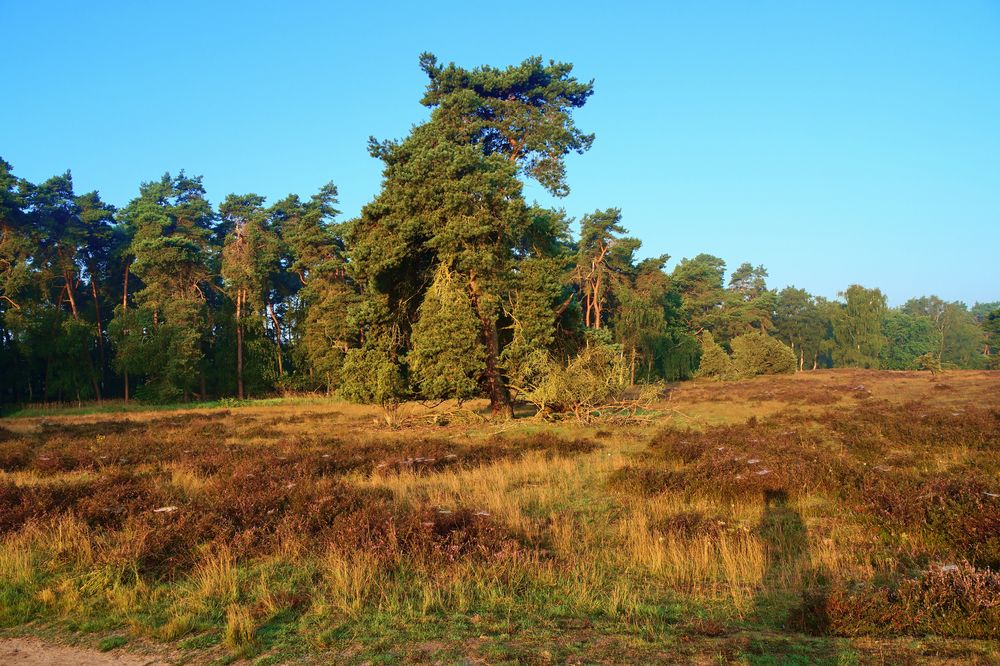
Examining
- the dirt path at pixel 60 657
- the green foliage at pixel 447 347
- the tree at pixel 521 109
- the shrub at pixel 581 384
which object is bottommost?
the dirt path at pixel 60 657

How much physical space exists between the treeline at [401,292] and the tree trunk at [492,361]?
84 millimetres

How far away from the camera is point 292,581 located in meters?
6.31

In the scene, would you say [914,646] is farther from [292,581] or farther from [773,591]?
[292,581]

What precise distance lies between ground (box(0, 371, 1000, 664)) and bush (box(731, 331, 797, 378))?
168 feet

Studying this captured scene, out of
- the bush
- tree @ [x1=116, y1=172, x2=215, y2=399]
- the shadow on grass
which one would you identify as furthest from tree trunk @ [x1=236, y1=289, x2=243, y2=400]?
the shadow on grass

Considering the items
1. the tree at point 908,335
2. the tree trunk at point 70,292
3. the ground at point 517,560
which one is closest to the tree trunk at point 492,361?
the ground at point 517,560

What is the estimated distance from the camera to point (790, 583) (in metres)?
5.89

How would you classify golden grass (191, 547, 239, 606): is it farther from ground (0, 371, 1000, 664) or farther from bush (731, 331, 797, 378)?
bush (731, 331, 797, 378)

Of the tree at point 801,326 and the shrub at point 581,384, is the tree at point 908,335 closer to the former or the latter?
the tree at point 801,326

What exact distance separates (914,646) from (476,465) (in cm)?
1026

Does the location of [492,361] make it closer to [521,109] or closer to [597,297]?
[521,109]

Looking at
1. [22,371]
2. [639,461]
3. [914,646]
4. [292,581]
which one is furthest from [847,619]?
[22,371]

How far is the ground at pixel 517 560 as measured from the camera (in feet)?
15.4

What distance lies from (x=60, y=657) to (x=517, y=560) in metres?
4.14
